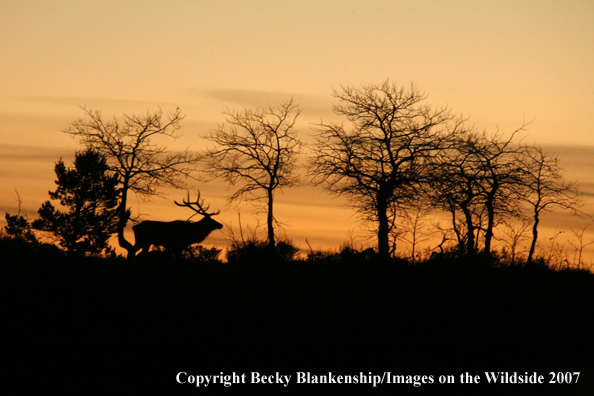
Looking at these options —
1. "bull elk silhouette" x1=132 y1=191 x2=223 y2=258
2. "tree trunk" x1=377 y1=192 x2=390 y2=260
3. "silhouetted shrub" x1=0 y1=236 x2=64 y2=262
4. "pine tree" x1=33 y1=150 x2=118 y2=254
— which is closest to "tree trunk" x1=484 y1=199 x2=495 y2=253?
"tree trunk" x1=377 y1=192 x2=390 y2=260

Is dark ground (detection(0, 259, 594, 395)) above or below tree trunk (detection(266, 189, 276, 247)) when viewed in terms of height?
below

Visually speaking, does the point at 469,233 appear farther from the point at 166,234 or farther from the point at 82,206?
the point at 82,206

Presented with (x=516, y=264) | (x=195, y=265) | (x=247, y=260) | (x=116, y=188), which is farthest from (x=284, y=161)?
(x=116, y=188)

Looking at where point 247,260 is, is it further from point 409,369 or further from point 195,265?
point 409,369

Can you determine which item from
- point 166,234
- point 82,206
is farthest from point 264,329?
point 82,206

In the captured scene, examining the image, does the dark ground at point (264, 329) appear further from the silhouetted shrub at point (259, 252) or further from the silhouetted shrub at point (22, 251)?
the silhouetted shrub at point (259, 252)

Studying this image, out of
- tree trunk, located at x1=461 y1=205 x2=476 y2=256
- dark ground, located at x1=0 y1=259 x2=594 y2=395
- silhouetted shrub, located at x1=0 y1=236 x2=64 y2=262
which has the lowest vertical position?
dark ground, located at x1=0 y1=259 x2=594 y2=395

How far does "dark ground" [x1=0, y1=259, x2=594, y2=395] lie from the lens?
9016mm

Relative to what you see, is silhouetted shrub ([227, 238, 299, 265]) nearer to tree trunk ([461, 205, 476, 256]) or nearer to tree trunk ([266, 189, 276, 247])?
tree trunk ([266, 189, 276, 247])

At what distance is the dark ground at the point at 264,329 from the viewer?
29.6ft

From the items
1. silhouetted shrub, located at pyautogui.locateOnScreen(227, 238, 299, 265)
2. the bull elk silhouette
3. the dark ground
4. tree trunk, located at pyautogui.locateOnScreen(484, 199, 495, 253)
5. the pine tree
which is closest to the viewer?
the dark ground

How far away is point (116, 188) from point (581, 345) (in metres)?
40.7

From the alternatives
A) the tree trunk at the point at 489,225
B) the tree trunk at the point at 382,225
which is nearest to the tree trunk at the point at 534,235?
the tree trunk at the point at 489,225

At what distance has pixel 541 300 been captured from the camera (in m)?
14.8
